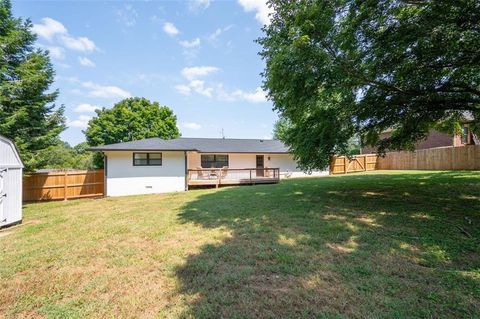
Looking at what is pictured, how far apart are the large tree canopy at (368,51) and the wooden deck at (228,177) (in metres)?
9.44

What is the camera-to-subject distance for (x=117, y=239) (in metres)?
5.55

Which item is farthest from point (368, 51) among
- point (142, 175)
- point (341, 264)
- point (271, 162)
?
point (271, 162)

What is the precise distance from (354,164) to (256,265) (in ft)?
73.8

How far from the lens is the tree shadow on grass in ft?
9.13

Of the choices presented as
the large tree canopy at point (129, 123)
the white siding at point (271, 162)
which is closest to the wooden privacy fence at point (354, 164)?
the white siding at point (271, 162)

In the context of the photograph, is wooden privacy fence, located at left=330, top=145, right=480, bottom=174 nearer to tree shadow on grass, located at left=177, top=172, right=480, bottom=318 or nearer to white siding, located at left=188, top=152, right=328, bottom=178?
white siding, located at left=188, top=152, right=328, bottom=178

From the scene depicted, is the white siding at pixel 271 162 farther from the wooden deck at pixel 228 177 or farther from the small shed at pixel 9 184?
the small shed at pixel 9 184

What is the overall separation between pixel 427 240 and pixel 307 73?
4.41 m

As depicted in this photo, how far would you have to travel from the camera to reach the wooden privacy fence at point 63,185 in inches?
518

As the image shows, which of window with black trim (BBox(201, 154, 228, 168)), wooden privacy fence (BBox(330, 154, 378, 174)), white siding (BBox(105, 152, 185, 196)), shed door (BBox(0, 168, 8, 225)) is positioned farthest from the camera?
wooden privacy fence (BBox(330, 154, 378, 174))

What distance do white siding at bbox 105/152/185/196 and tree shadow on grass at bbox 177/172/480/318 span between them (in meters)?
8.44

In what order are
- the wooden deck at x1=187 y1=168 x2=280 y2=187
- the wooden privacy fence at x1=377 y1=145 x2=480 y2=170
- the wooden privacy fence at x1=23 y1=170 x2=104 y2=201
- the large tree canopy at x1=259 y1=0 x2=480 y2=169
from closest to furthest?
the large tree canopy at x1=259 y1=0 x2=480 y2=169 → the wooden privacy fence at x1=23 y1=170 x2=104 y2=201 → the wooden deck at x1=187 y1=168 x2=280 y2=187 → the wooden privacy fence at x1=377 y1=145 x2=480 y2=170

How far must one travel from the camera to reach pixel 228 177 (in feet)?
55.4

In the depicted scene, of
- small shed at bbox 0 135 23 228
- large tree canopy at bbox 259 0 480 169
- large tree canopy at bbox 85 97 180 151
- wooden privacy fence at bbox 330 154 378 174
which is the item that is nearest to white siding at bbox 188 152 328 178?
wooden privacy fence at bbox 330 154 378 174
